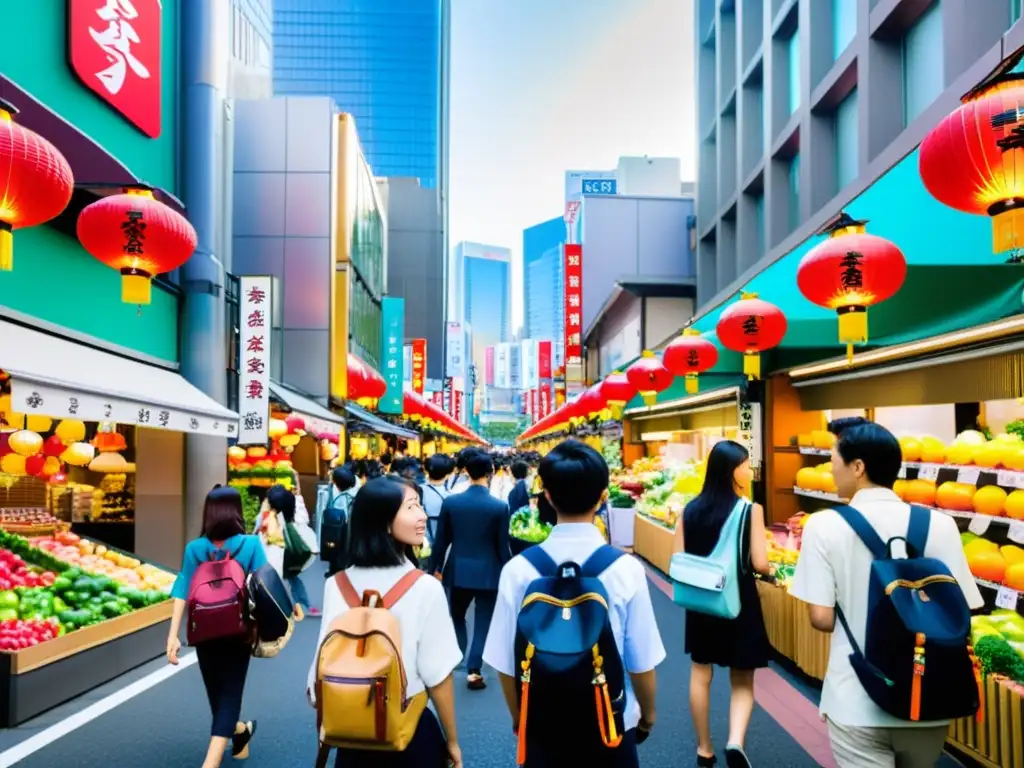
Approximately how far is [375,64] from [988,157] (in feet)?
599

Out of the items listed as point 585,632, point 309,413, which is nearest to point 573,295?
point 309,413

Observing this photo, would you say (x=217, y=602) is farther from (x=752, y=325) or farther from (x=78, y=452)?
(x=78, y=452)

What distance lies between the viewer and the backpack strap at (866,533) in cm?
294

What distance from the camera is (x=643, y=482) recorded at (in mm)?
15781

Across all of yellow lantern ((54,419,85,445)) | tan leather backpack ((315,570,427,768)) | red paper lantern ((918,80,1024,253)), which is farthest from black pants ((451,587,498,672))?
yellow lantern ((54,419,85,445))

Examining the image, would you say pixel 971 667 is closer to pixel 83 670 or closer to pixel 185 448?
pixel 83 670

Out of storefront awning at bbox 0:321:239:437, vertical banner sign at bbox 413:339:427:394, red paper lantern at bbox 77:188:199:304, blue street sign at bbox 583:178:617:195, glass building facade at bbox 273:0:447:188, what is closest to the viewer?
storefront awning at bbox 0:321:239:437

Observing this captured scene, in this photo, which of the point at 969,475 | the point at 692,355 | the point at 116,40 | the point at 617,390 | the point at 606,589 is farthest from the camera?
the point at 617,390

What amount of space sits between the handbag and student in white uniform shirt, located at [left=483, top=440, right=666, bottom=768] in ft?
6.97

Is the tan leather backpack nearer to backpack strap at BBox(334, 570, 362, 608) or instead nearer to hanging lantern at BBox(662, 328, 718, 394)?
backpack strap at BBox(334, 570, 362, 608)

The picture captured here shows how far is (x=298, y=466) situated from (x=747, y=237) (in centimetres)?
1322

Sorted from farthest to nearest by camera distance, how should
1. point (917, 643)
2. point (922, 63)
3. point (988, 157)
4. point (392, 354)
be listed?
point (392, 354) < point (922, 63) < point (988, 157) < point (917, 643)

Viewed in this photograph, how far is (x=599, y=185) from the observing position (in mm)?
60438

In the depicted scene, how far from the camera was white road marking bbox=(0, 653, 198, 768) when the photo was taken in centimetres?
511
